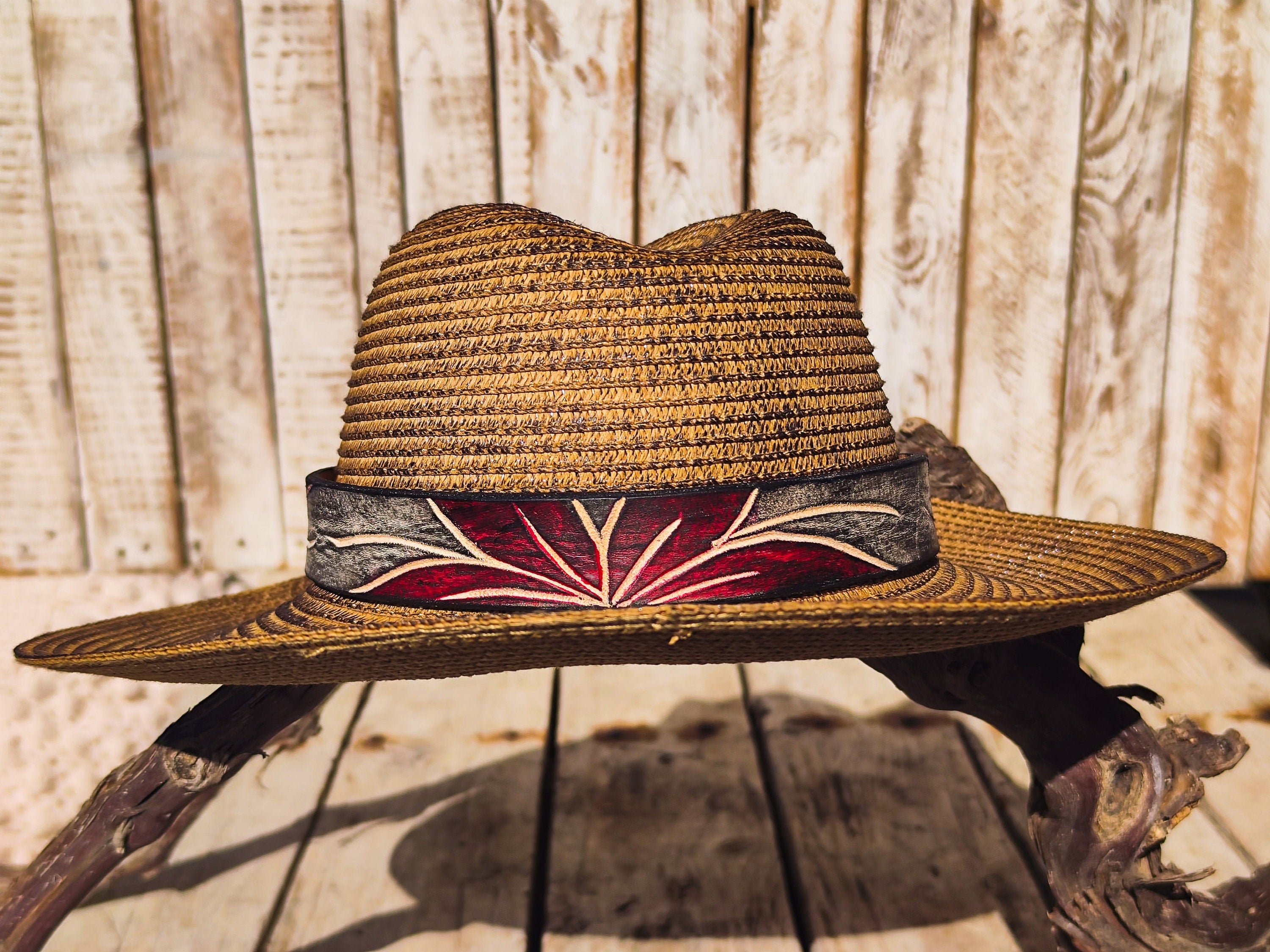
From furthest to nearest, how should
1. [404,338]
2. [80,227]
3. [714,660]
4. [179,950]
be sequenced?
1. [80,227]
2. [179,950]
3. [404,338]
4. [714,660]

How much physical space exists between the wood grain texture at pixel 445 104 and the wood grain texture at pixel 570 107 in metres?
0.04

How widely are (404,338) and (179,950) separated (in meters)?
1.08

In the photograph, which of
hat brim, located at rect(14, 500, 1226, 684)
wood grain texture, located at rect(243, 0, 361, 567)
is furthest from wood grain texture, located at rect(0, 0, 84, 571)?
hat brim, located at rect(14, 500, 1226, 684)

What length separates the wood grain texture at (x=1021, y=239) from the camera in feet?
7.54

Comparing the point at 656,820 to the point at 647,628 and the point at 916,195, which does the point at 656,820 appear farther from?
the point at 916,195

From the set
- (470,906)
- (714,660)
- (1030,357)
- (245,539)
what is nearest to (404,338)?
(714,660)

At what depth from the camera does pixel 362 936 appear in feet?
5.40

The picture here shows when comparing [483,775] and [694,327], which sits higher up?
[694,327]

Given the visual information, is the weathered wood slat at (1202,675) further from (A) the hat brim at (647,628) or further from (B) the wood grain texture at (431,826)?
(B) the wood grain texture at (431,826)

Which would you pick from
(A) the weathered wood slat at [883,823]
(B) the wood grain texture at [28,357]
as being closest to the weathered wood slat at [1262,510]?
(A) the weathered wood slat at [883,823]

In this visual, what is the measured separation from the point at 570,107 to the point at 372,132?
441mm

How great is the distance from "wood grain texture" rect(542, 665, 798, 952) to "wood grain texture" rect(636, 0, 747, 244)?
1.04 m

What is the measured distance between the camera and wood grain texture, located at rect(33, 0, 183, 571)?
226 cm

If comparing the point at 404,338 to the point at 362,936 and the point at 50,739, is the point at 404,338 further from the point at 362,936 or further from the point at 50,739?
the point at 50,739
